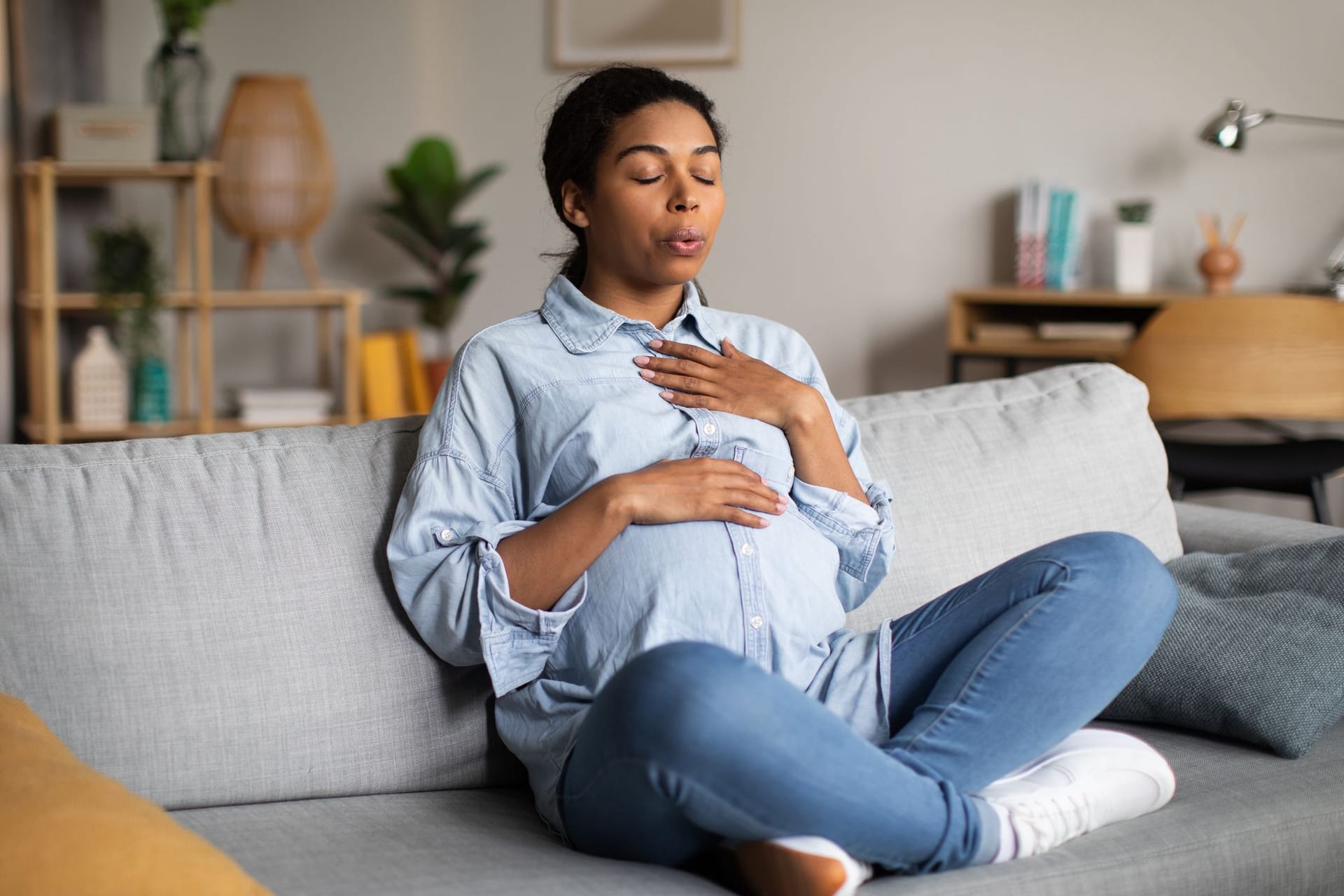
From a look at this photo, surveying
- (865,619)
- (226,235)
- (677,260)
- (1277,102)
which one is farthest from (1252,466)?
(226,235)

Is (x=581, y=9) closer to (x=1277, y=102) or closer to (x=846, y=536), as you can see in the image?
(x=1277, y=102)

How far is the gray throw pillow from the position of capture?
154cm

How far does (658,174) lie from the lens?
61.8 inches

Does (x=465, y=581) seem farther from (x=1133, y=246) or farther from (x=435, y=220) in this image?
(x=435, y=220)

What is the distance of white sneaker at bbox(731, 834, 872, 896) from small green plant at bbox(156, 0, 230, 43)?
12.3 ft

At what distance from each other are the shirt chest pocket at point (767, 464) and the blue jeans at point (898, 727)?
0.21m

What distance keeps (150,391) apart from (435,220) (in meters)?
1.13

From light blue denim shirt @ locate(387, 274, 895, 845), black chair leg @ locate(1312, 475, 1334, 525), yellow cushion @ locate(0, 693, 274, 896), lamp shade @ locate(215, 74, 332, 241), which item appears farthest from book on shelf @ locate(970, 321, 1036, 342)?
yellow cushion @ locate(0, 693, 274, 896)

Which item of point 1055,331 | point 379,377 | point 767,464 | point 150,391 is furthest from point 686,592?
point 379,377

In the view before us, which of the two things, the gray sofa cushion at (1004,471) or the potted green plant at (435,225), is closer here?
the gray sofa cushion at (1004,471)

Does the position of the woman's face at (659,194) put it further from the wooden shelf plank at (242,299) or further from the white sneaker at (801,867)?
the wooden shelf plank at (242,299)

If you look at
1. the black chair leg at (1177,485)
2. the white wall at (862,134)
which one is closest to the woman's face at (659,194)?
the black chair leg at (1177,485)

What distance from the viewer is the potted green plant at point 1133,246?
415cm

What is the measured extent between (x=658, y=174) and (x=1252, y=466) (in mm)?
2149
